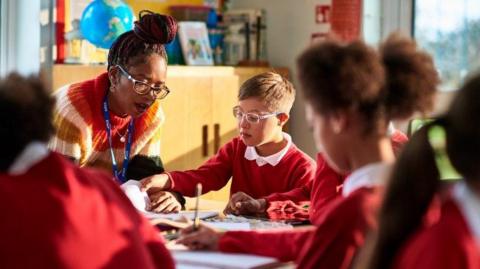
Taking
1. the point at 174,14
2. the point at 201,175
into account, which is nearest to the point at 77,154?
the point at 201,175

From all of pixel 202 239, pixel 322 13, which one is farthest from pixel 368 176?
pixel 322 13

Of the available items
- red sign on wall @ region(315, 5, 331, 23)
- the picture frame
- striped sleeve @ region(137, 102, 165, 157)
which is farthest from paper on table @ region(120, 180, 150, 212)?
red sign on wall @ region(315, 5, 331, 23)

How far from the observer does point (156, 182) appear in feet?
8.91

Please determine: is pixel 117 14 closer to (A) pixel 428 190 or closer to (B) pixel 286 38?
(B) pixel 286 38

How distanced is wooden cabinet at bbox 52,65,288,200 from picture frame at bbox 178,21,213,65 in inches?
5.7

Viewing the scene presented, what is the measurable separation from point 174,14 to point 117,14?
3.01 feet

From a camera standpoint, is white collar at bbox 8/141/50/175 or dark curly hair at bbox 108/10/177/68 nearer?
white collar at bbox 8/141/50/175

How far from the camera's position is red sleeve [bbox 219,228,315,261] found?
5.95 ft

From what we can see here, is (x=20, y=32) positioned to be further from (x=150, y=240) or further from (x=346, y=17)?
(x=150, y=240)

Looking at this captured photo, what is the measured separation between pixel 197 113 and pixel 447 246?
3468 mm

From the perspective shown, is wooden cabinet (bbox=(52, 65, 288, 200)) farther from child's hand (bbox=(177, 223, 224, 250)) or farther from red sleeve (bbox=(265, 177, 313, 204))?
child's hand (bbox=(177, 223, 224, 250))

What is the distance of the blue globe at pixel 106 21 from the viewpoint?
13.2 ft

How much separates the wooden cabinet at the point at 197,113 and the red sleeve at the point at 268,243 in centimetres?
251

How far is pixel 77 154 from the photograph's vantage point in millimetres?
2707
